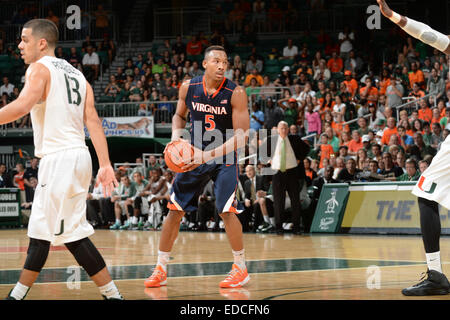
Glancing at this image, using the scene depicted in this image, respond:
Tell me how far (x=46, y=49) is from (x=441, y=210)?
10.1 metres

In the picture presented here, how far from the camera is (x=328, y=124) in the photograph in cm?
1858

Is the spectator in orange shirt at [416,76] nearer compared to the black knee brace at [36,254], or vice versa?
the black knee brace at [36,254]

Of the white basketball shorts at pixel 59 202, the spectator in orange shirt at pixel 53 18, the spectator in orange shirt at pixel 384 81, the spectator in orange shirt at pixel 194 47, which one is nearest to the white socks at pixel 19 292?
the white basketball shorts at pixel 59 202

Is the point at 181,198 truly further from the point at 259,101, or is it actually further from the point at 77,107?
the point at 259,101

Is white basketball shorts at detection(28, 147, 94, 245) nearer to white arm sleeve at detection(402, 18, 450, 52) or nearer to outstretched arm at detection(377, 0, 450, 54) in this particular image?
outstretched arm at detection(377, 0, 450, 54)

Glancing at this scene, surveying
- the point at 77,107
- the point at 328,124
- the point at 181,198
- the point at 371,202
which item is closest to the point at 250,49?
the point at 328,124

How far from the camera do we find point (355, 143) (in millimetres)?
17172

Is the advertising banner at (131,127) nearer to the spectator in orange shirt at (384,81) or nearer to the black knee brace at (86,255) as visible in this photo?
the spectator in orange shirt at (384,81)

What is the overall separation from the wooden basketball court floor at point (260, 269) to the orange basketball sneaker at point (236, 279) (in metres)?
0.09

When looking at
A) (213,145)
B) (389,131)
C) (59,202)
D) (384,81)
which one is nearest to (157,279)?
(213,145)

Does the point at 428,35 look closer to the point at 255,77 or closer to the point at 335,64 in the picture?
the point at 335,64

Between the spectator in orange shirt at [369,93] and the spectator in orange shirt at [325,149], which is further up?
the spectator in orange shirt at [369,93]

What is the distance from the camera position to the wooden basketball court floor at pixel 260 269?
6039 millimetres

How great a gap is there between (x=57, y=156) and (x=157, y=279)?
2.03 meters
